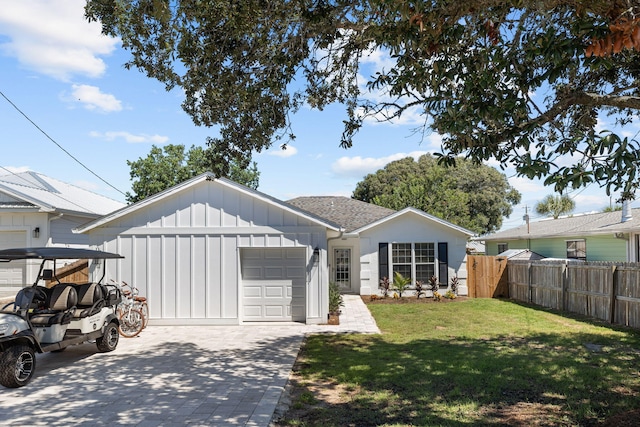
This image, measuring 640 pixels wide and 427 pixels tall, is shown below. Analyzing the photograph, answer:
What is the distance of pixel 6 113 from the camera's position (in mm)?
15273

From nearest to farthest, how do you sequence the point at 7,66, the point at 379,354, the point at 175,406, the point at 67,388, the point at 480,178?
the point at 175,406 → the point at 67,388 → the point at 379,354 → the point at 7,66 → the point at 480,178

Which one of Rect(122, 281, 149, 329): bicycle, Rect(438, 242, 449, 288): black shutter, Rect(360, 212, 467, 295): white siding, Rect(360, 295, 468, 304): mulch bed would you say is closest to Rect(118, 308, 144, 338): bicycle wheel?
Rect(122, 281, 149, 329): bicycle

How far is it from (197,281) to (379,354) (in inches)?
230

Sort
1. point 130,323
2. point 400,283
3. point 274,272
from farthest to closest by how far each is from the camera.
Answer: point 400,283 < point 274,272 < point 130,323

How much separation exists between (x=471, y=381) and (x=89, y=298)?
24.1 ft

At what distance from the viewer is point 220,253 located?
13117 millimetres

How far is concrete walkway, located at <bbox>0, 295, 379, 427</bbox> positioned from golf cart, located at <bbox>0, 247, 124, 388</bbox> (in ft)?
1.29

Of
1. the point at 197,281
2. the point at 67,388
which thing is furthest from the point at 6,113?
the point at 67,388

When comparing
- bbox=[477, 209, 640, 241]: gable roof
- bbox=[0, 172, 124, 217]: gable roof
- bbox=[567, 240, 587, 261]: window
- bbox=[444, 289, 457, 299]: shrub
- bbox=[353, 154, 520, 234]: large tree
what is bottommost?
bbox=[444, 289, 457, 299]: shrub

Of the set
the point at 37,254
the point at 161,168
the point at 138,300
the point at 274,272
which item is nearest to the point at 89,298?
the point at 37,254

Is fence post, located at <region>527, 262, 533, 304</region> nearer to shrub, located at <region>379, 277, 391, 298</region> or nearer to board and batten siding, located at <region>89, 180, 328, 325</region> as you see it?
shrub, located at <region>379, 277, 391, 298</region>

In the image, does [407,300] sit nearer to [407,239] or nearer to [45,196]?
[407,239]

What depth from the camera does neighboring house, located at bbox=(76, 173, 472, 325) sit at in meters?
13.0

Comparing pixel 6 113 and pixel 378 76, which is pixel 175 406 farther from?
pixel 6 113
